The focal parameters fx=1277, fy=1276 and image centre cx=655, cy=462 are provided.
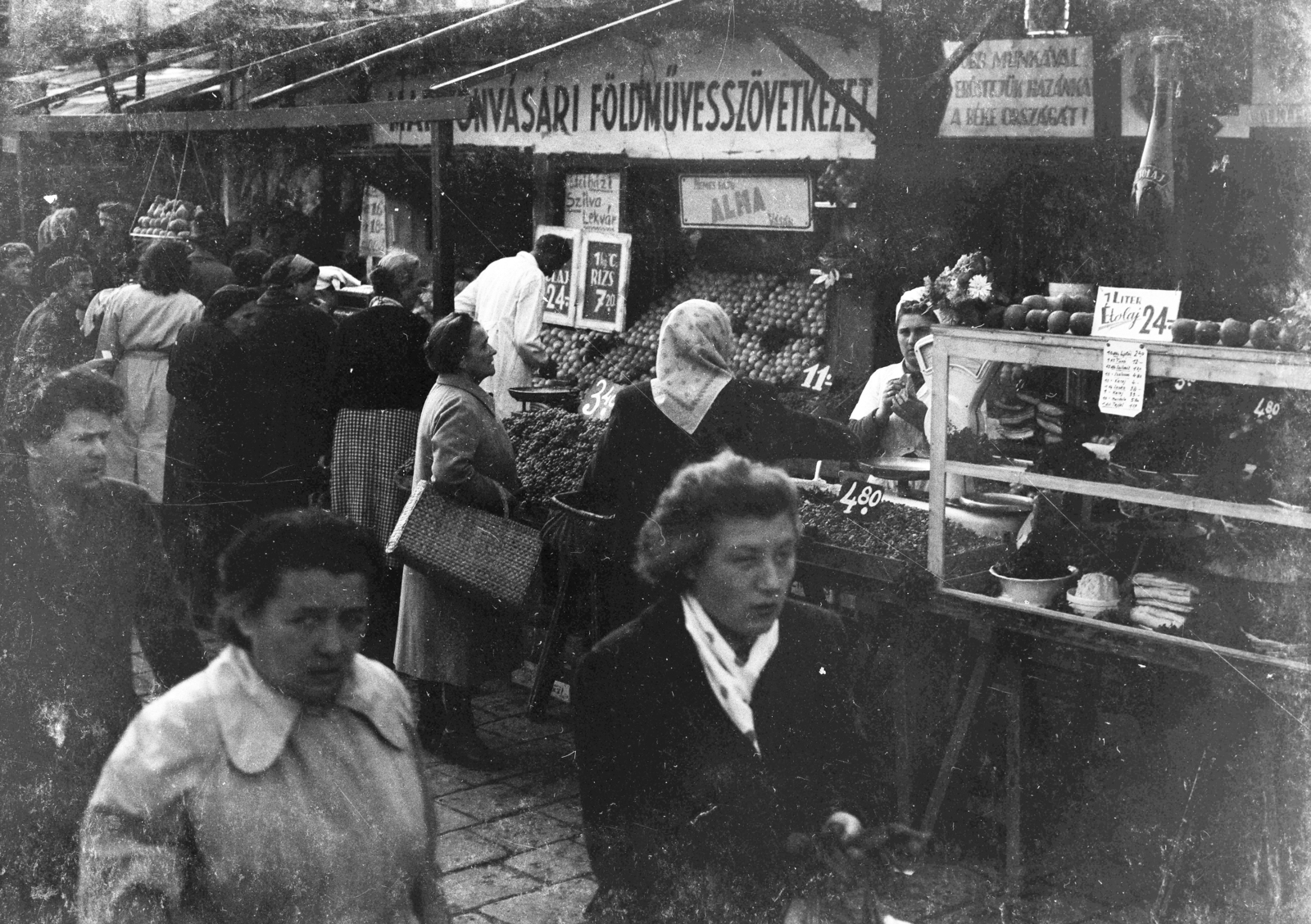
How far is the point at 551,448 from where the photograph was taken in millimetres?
6312

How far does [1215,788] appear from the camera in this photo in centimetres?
423

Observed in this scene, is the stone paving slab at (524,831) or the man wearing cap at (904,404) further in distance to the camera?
the man wearing cap at (904,404)

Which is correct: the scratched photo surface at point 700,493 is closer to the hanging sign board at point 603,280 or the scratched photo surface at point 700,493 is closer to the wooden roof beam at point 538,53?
the hanging sign board at point 603,280

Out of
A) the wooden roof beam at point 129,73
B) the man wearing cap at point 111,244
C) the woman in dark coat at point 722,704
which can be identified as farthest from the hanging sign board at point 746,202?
the woman in dark coat at point 722,704

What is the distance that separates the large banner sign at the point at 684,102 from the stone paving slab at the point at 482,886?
4268 millimetres

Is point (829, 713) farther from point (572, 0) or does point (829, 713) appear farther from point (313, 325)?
point (572, 0)

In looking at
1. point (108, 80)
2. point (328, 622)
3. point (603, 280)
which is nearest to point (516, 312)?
point (603, 280)

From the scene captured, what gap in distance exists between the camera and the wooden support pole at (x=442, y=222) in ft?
20.1

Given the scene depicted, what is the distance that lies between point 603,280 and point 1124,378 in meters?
4.74

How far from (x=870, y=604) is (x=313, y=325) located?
3124 millimetres

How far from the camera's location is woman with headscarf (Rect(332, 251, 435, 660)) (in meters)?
6.06

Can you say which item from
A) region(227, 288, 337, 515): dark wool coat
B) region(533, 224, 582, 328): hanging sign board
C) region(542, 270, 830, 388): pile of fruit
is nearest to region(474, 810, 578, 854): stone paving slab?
region(227, 288, 337, 515): dark wool coat

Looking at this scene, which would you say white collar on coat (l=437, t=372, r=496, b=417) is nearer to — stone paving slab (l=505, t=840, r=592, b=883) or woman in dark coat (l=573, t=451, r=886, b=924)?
stone paving slab (l=505, t=840, r=592, b=883)

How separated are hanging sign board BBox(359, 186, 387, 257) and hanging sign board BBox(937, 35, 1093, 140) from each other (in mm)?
5462
